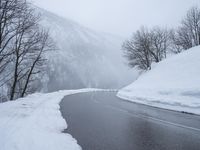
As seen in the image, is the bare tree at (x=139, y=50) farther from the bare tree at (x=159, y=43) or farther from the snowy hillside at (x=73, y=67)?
the snowy hillside at (x=73, y=67)

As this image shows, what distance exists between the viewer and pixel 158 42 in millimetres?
39906

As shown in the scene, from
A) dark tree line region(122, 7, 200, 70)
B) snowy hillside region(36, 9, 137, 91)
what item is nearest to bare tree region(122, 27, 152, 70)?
dark tree line region(122, 7, 200, 70)

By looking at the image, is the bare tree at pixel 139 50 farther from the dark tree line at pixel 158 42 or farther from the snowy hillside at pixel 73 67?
the snowy hillside at pixel 73 67

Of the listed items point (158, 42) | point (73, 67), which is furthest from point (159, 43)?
point (73, 67)

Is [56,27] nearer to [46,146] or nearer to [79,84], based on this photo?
[79,84]

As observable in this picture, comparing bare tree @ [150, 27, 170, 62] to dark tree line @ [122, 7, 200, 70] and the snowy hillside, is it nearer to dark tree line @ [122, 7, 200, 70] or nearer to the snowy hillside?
dark tree line @ [122, 7, 200, 70]

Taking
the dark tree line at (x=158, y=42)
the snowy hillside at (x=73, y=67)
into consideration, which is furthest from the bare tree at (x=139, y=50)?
the snowy hillside at (x=73, y=67)

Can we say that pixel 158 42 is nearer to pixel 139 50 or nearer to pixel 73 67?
pixel 139 50

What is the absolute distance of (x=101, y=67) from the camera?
19300 centimetres

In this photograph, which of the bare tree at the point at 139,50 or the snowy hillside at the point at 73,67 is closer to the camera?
the bare tree at the point at 139,50

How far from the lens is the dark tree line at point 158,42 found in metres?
38.0

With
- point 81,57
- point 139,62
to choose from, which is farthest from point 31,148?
point 81,57

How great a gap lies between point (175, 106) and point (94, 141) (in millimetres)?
8044

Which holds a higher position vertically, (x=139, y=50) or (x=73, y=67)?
(x=73, y=67)
